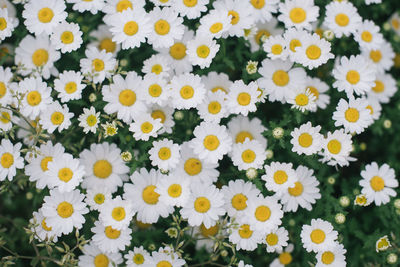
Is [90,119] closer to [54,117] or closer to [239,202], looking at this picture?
[54,117]

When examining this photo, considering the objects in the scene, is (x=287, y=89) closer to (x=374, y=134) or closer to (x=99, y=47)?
(x=374, y=134)

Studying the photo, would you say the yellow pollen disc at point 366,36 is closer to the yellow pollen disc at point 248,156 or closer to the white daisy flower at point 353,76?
the white daisy flower at point 353,76

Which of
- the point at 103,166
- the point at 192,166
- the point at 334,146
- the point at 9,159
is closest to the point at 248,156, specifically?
the point at 192,166

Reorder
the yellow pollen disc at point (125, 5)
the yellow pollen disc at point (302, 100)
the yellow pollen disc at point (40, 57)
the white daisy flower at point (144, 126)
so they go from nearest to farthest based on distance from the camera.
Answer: the white daisy flower at point (144, 126), the yellow pollen disc at point (302, 100), the yellow pollen disc at point (125, 5), the yellow pollen disc at point (40, 57)

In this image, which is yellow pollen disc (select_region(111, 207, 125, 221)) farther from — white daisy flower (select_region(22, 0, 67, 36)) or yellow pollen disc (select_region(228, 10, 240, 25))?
yellow pollen disc (select_region(228, 10, 240, 25))

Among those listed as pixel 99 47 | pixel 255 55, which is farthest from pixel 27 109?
pixel 255 55

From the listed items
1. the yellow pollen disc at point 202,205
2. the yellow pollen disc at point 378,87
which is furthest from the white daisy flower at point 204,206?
the yellow pollen disc at point 378,87
